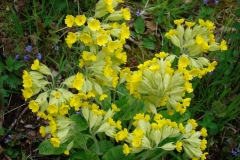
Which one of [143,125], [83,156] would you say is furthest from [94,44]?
[83,156]

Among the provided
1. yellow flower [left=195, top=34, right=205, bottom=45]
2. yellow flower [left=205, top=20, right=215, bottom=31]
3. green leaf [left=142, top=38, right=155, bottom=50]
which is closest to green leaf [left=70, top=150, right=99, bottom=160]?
yellow flower [left=195, top=34, right=205, bottom=45]

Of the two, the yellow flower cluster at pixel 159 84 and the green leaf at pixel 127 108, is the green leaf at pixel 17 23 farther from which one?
the yellow flower cluster at pixel 159 84

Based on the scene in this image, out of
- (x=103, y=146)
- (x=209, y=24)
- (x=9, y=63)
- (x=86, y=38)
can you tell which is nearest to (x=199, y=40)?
(x=209, y=24)

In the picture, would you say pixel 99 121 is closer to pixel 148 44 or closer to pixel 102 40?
pixel 102 40

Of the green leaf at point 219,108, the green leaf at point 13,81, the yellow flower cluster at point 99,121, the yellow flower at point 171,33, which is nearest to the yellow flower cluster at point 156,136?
the yellow flower cluster at point 99,121

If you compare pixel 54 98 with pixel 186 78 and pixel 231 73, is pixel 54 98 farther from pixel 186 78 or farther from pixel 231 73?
pixel 231 73

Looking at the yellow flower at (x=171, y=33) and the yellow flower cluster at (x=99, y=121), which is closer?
the yellow flower cluster at (x=99, y=121)
